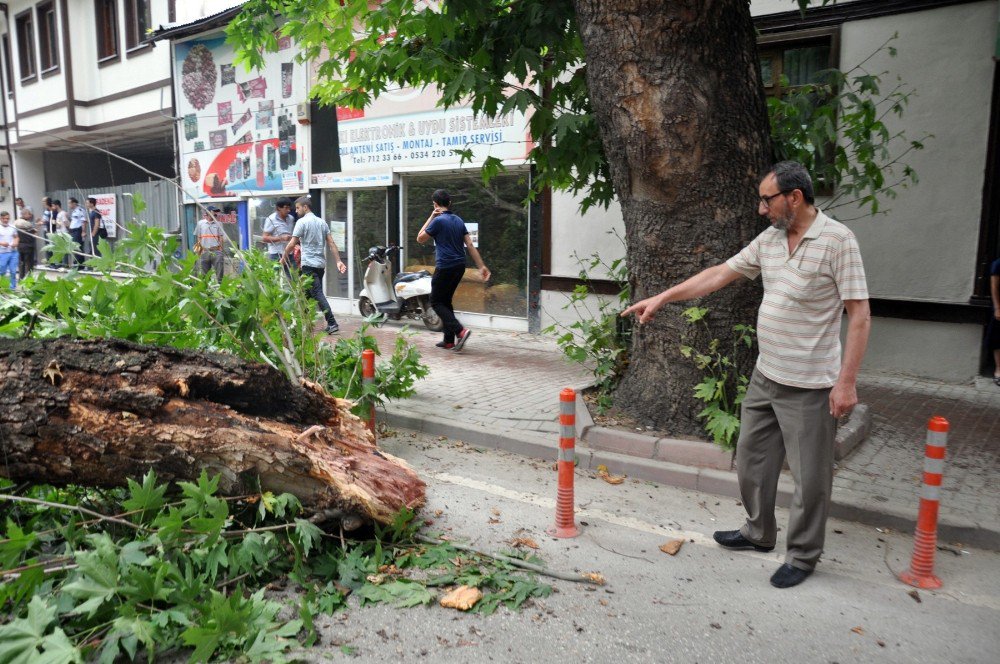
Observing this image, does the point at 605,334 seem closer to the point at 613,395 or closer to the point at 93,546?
the point at 613,395

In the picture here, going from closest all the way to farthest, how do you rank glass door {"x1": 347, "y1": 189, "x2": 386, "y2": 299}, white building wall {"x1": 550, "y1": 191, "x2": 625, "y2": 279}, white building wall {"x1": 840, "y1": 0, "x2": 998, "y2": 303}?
white building wall {"x1": 840, "y1": 0, "x2": 998, "y2": 303} < white building wall {"x1": 550, "y1": 191, "x2": 625, "y2": 279} < glass door {"x1": 347, "y1": 189, "x2": 386, "y2": 299}

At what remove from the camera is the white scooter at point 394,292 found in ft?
37.0

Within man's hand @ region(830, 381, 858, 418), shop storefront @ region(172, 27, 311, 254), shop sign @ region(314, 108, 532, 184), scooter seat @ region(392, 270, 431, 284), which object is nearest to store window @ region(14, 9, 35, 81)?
shop storefront @ region(172, 27, 311, 254)

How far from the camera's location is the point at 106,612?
289 centimetres

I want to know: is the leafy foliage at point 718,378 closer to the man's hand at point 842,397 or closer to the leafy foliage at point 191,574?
the man's hand at point 842,397

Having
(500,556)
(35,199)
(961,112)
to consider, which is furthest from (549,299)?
(35,199)

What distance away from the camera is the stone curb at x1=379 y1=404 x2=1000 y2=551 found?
422 centimetres

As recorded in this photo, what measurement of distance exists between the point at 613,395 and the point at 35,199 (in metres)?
26.0

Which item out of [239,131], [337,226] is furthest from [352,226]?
[239,131]

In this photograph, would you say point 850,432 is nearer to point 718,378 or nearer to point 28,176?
point 718,378

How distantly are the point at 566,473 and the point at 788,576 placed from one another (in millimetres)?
1260

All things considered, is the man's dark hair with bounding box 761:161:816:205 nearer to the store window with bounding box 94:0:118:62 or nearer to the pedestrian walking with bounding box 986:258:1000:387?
the pedestrian walking with bounding box 986:258:1000:387

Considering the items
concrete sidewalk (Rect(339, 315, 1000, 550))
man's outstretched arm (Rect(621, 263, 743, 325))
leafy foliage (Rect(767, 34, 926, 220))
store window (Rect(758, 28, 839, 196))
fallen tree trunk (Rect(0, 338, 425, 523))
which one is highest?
store window (Rect(758, 28, 839, 196))

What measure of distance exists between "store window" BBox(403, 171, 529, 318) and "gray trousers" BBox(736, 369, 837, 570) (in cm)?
794
